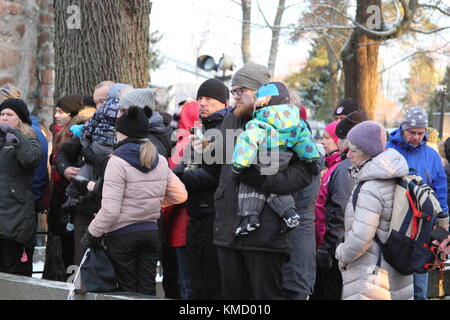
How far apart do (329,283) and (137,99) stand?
2.33 meters

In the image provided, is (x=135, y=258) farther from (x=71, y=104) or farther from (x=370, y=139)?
(x=71, y=104)

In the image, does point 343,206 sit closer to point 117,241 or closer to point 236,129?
point 236,129

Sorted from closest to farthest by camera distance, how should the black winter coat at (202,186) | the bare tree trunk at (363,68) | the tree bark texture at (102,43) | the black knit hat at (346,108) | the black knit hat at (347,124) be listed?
the black winter coat at (202,186) < the black knit hat at (347,124) < the tree bark texture at (102,43) < the black knit hat at (346,108) < the bare tree trunk at (363,68)

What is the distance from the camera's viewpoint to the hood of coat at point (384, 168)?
16.3 feet

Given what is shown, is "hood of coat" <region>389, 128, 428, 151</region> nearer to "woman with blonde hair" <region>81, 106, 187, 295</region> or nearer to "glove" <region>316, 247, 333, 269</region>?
"glove" <region>316, 247, 333, 269</region>

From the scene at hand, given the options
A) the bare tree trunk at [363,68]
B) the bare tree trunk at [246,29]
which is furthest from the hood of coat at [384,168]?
the bare tree trunk at [246,29]

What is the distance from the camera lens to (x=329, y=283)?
6828 mm

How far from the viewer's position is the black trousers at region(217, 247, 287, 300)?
511 cm

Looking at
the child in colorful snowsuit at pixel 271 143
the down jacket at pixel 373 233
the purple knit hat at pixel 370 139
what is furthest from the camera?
the purple knit hat at pixel 370 139

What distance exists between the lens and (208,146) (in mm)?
5871

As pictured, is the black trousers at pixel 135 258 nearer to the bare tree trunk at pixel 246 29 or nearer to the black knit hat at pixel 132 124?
the black knit hat at pixel 132 124

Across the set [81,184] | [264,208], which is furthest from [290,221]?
[81,184]

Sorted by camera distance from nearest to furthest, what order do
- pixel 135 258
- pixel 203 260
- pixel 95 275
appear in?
pixel 95 275, pixel 135 258, pixel 203 260
